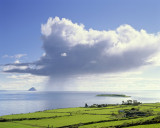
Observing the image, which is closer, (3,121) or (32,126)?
(32,126)

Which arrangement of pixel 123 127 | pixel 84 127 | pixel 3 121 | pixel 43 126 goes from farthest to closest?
pixel 3 121
pixel 43 126
pixel 84 127
pixel 123 127

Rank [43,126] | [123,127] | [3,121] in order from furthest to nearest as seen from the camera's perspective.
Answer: [3,121], [43,126], [123,127]

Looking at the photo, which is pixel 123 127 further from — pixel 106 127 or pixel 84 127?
pixel 84 127

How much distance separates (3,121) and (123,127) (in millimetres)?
59434

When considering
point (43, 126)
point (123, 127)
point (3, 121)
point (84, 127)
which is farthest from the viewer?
point (3, 121)

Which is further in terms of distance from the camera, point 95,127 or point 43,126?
point 43,126

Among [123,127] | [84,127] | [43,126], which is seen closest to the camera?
[123,127]

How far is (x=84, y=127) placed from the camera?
225ft

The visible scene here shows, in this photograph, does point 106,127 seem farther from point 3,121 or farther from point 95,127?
point 3,121

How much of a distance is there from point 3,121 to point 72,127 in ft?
132

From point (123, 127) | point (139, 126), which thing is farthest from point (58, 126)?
point (139, 126)

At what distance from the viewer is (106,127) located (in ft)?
216

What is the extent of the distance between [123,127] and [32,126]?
1461 inches

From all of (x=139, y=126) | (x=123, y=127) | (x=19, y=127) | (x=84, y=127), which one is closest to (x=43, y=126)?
(x=19, y=127)
